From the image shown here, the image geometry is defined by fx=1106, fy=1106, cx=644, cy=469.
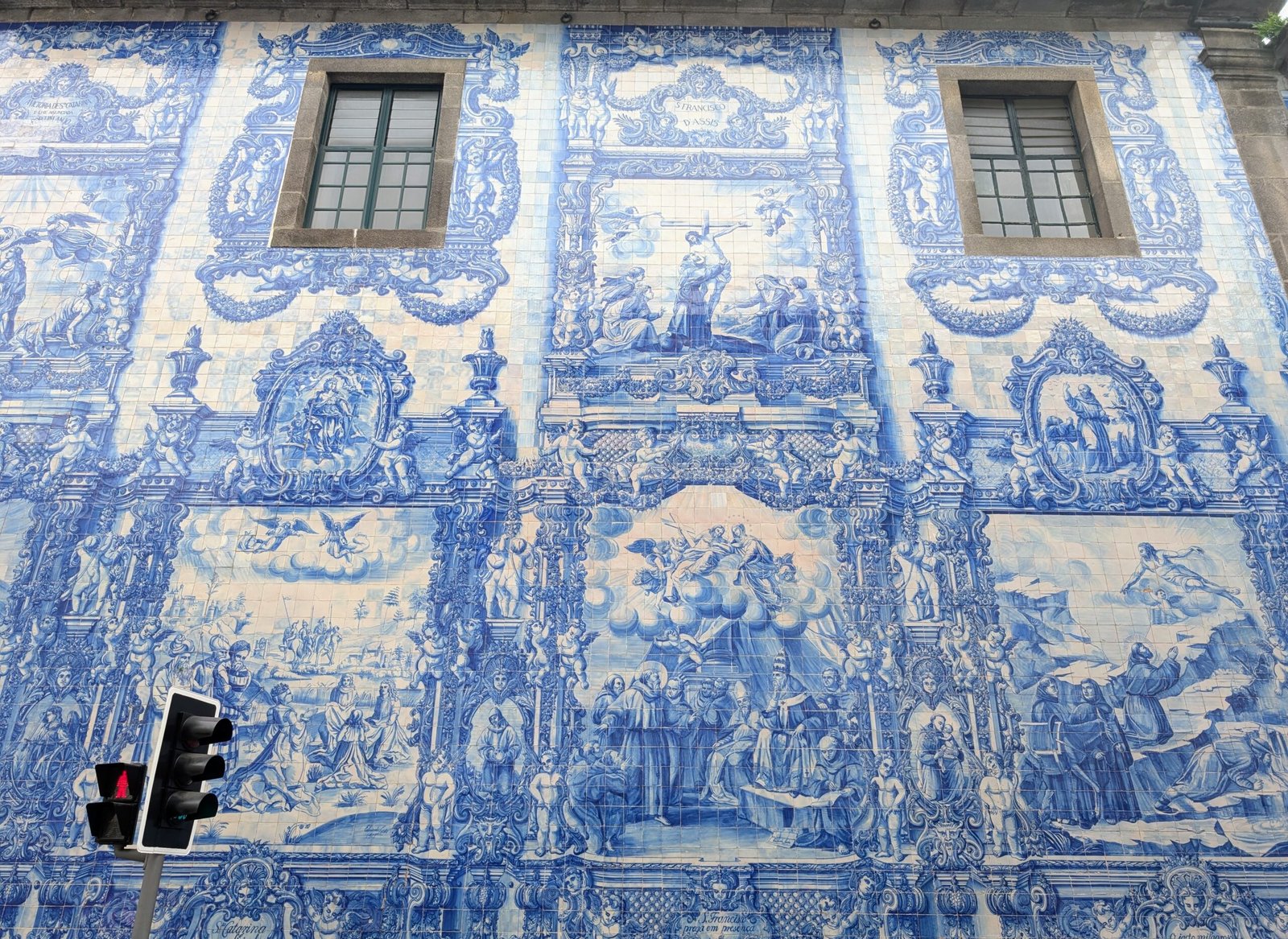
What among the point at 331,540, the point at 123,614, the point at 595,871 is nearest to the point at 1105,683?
the point at 595,871

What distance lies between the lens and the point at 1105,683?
21.6 ft

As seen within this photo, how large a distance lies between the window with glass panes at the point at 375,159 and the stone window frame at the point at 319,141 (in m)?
0.08

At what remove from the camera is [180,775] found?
4316 mm

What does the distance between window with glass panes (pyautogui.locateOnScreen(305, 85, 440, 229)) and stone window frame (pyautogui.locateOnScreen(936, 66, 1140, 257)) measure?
13.0ft

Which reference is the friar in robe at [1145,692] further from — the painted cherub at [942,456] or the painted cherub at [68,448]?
the painted cherub at [68,448]

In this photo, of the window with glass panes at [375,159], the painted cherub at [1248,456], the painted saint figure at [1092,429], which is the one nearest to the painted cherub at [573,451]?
the window with glass panes at [375,159]

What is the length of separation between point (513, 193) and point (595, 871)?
4.72 meters

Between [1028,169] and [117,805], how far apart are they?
748 cm

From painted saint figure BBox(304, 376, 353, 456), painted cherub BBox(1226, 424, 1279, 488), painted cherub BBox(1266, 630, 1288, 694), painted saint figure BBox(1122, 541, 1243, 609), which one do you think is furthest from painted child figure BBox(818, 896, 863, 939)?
painted saint figure BBox(304, 376, 353, 456)

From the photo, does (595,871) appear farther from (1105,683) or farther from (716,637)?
(1105,683)

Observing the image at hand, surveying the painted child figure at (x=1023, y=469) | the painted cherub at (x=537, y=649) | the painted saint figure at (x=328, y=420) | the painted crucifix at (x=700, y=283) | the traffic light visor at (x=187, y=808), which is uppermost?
the painted crucifix at (x=700, y=283)

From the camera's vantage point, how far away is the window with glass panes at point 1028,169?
824 cm

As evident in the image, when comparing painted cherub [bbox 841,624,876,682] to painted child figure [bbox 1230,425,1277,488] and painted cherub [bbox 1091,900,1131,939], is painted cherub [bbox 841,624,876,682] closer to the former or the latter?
painted cherub [bbox 1091,900,1131,939]

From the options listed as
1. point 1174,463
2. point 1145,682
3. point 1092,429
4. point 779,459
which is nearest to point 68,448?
point 779,459
